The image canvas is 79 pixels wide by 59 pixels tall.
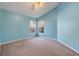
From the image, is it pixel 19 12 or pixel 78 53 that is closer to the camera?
pixel 78 53

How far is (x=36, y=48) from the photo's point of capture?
2.22m

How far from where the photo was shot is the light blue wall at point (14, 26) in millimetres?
2133

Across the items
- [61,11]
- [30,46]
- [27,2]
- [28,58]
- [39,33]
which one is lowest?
[28,58]

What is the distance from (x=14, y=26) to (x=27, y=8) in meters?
0.47

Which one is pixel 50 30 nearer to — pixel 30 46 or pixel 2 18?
pixel 30 46

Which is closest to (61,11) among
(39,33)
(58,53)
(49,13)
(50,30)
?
(49,13)

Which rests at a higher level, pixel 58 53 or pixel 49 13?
pixel 49 13

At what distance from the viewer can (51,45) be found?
2.22 meters

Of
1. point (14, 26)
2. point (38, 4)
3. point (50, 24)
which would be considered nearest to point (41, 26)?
point (50, 24)

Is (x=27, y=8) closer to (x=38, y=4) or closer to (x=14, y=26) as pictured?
(x=38, y=4)

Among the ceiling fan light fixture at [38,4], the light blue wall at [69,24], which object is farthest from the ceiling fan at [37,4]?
the light blue wall at [69,24]

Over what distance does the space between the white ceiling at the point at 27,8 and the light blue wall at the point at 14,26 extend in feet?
0.30

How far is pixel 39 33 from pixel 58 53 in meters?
0.58

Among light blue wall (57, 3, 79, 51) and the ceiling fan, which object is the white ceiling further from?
light blue wall (57, 3, 79, 51)
